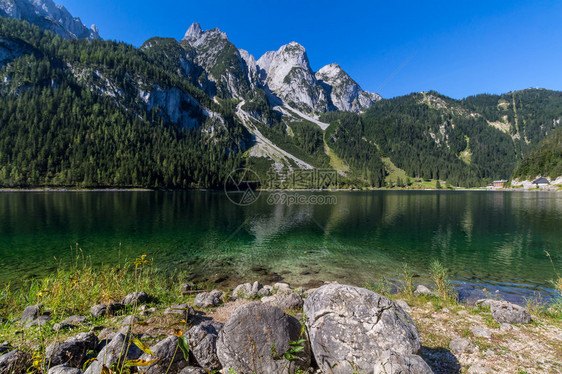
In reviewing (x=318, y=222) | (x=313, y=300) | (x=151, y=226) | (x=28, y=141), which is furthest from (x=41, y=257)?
(x=28, y=141)

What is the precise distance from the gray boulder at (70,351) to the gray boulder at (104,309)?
3716 millimetres

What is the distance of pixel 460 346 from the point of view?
7.36 meters

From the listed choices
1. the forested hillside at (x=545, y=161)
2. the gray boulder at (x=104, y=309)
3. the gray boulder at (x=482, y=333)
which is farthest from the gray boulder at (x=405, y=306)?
the forested hillside at (x=545, y=161)

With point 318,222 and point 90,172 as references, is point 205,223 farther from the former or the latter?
point 90,172

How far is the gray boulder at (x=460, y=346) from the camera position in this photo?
7.24m

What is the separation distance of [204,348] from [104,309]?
20.7 feet

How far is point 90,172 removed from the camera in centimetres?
14075

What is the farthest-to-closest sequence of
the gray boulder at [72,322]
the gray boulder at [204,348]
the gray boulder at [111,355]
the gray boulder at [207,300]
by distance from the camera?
the gray boulder at [207,300], the gray boulder at [72,322], the gray boulder at [204,348], the gray boulder at [111,355]

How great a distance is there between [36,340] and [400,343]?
10255 mm

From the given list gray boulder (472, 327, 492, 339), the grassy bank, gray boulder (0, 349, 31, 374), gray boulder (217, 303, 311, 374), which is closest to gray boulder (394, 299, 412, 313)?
the grassy bank

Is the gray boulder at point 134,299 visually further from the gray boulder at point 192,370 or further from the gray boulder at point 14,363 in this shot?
the gray boulder at point 192,370

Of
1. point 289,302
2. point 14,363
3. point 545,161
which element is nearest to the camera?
point 14,363

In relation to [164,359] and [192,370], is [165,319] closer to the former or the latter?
[164,359]

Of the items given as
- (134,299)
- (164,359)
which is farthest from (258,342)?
(134,299)
